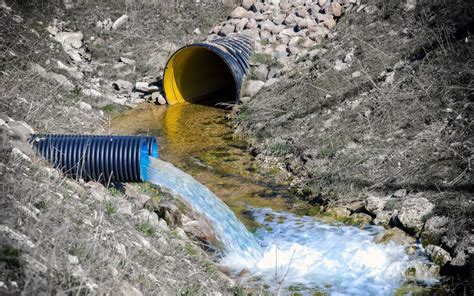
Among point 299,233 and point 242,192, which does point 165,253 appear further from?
point 242,192

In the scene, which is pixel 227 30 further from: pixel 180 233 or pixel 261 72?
pixel 180 233

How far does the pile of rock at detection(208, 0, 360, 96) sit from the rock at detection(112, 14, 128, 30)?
1.84m

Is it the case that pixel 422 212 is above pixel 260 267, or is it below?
above

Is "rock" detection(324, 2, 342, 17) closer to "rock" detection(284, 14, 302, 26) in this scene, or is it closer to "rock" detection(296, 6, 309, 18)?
"rock" detection(296, 6, 309, 18)

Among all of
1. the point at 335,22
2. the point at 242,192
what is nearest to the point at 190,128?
the point at 242,192

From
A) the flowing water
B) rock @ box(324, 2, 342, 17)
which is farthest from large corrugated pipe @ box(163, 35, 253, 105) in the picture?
the flowing water

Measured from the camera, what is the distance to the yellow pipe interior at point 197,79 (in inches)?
426

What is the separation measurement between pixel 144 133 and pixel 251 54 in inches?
110

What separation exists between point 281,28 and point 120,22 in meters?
3.41

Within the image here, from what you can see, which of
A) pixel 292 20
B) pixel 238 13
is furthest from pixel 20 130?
pixel 238 13

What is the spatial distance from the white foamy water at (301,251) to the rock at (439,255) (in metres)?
0.11

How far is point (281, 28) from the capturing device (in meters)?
11.5

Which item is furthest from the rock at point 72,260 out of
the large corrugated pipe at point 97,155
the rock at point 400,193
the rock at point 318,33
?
the rock at point 318,33

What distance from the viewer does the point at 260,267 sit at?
5.49 meters
